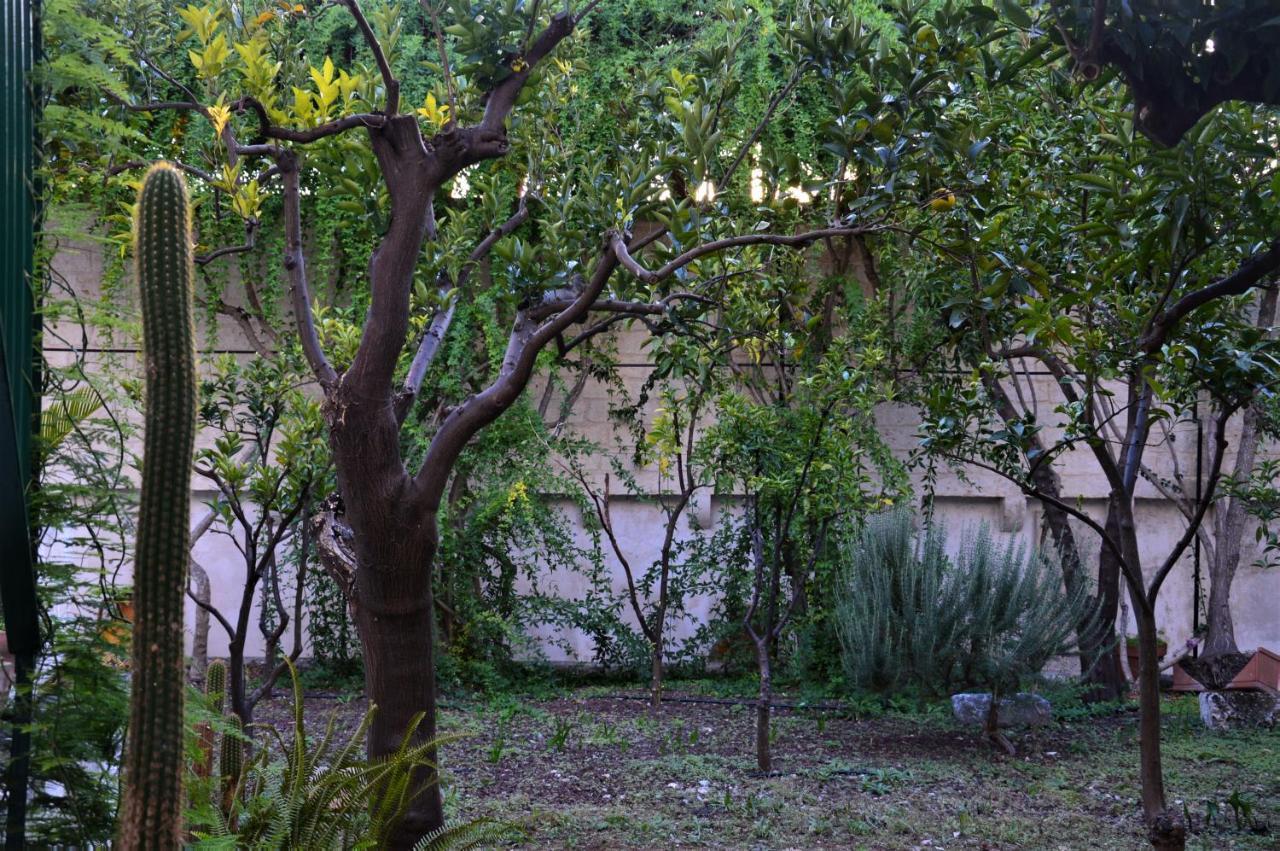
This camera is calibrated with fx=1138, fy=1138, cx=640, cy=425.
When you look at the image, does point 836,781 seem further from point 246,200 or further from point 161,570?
point 161,570

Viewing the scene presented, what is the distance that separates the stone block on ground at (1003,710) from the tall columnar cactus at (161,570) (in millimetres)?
6170

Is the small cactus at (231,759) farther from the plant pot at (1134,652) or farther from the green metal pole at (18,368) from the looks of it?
the plant pot at (1134,652)

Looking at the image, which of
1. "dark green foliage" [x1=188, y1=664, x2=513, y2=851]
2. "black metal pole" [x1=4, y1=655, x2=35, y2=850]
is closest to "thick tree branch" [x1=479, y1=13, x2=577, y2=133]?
Result: "dark green foliage" [x1=188, y1=664, x2=513, y2=851]

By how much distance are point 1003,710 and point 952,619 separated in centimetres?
84

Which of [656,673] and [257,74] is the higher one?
[257,74]

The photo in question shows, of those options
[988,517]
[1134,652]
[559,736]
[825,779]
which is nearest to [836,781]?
[825,779]

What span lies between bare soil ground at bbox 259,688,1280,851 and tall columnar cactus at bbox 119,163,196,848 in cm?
180

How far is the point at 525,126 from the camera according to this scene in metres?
5.61

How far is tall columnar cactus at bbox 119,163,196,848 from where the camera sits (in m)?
2.16

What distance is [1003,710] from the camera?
7422mm

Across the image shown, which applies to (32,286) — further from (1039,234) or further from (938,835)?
(938,835)

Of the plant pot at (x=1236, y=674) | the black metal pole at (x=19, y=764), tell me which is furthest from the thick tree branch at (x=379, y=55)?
the plant pot at (x=1236, y=674)

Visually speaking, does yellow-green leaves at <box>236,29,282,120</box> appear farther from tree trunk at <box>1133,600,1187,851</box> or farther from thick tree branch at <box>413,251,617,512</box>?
tree trunk at <box>1133,600,1187,851</box>

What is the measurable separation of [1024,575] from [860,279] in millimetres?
4138
